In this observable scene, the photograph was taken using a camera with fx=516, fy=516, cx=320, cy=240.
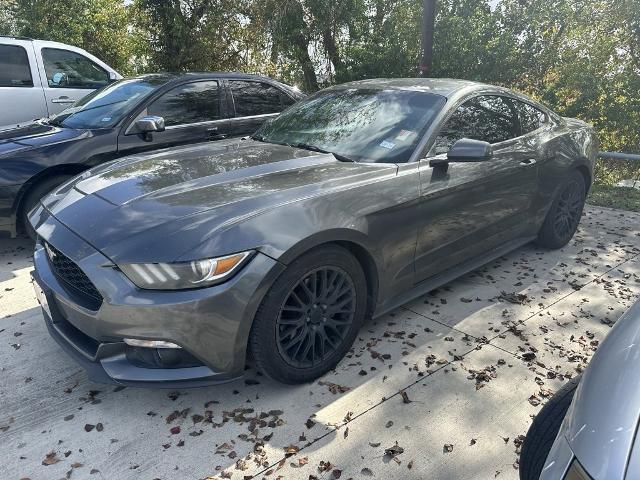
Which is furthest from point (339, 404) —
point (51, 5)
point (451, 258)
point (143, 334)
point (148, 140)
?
point (51, 5)

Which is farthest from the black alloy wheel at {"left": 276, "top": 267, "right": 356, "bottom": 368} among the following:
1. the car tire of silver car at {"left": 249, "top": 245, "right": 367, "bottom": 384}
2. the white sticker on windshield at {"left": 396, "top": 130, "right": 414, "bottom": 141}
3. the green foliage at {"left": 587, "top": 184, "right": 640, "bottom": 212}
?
the green foliage at {"left": 587, "top": 184, "right": 640, "bottom": 212}

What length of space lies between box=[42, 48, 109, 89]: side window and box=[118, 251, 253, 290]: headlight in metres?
5.88

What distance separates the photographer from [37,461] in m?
2.38

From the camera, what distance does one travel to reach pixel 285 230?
8.42 ft

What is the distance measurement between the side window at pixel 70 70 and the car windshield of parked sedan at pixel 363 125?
4.54 metres

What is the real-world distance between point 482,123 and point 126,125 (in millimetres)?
3309

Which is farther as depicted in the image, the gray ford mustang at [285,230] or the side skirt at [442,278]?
the side skirt at [442,278]

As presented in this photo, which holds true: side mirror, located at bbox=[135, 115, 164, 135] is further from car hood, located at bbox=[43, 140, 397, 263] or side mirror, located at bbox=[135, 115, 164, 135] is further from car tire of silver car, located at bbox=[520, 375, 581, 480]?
car tire of silver car, located at bbox=[520, 375, 581, 480]

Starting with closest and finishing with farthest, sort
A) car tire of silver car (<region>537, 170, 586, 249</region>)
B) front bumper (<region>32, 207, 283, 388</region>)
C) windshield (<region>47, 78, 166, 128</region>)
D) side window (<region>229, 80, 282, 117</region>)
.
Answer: front bumper (<region>32, 207, 283, 388</region>)
car tire of silver car (<region>537, 170, 586, 249</region>)
windshield (<region>47, 78, 166, 128</region>)
side window (<region>229, 80, 282, 117</region>)

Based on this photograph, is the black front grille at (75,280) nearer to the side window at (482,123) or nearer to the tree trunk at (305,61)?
the side window at (482,123)

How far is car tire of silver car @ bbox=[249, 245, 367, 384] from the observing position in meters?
2.58

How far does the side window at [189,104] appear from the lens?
5.25 meters

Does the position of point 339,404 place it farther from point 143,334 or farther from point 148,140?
point 148,140

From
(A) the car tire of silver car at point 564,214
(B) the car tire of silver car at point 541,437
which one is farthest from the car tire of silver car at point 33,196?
(A) the car tire of silver car at point 564,214
